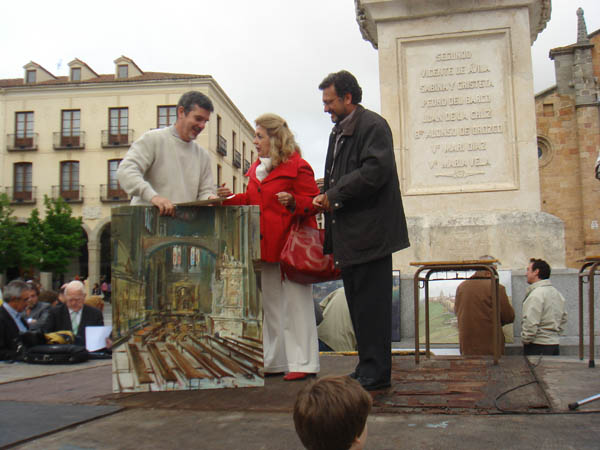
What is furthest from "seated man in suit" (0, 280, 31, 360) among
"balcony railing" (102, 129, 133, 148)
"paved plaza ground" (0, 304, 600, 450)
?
"balcony railing" (102, 129, 133, 148)

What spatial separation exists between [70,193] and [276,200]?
3694 centimetres

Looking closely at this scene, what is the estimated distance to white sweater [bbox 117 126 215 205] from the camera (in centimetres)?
373

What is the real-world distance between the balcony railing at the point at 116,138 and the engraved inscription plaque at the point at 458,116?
33562 millimetres

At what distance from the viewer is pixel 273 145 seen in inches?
164

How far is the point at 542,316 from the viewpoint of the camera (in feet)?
17.4

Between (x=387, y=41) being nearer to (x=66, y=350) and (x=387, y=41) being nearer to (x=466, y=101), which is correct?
(x=466, y=101)

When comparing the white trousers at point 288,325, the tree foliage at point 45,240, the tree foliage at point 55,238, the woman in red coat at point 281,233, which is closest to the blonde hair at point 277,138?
the woman in red coat at point 281,233

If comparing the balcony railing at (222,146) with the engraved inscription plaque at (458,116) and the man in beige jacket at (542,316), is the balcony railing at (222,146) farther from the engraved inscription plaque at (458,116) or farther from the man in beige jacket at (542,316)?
the man in beige jacket at (542,316)

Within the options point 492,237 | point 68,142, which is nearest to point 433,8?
point 492,237

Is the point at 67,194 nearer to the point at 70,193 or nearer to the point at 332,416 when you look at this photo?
the point at 70,193

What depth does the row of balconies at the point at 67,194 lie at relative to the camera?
37.6 meters

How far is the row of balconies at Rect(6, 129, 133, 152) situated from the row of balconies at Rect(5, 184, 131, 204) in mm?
2429

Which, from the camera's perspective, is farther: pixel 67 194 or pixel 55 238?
pixel 67 194

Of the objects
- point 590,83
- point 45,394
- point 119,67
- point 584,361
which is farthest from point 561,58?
point 45,394
